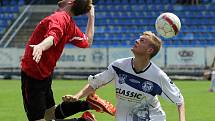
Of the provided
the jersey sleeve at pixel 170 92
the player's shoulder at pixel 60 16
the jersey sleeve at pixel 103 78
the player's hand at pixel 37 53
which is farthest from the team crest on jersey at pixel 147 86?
the player's hand at pixel 37 53

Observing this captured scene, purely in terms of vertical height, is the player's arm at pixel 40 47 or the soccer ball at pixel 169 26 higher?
the player's arm at pixel 40 47

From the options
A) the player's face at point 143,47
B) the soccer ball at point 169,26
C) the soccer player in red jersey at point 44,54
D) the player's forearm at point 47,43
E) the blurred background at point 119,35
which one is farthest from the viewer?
the blurred background at point 119,35

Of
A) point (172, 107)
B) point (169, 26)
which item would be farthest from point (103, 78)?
point (172, 107)

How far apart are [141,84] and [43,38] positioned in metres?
1.31

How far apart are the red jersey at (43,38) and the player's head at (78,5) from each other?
12cm

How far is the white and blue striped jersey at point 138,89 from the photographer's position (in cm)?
689

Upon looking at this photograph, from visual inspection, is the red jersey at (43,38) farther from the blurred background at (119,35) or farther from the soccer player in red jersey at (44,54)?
the blurred background at (119,35)

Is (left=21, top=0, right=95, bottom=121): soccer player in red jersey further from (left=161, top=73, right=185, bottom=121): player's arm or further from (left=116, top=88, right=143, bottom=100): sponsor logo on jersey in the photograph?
(left=161, top=73, right=185, bottom=121): player's arm

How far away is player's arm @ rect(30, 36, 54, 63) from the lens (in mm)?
5930

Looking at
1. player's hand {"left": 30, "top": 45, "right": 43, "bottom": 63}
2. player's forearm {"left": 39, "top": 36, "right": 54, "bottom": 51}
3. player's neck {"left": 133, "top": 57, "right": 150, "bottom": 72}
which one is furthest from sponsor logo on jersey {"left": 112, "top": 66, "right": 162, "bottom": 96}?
player's hand {"left": 30, "top": 45, "right": 43, "bottom": 63}

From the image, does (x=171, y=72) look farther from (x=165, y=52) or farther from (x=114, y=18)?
(x=114, y=18)

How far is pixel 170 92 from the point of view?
267 inches

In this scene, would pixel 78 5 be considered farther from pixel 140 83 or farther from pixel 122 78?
pixel 140 83

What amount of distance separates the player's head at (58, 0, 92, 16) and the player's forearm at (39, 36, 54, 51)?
851mm
